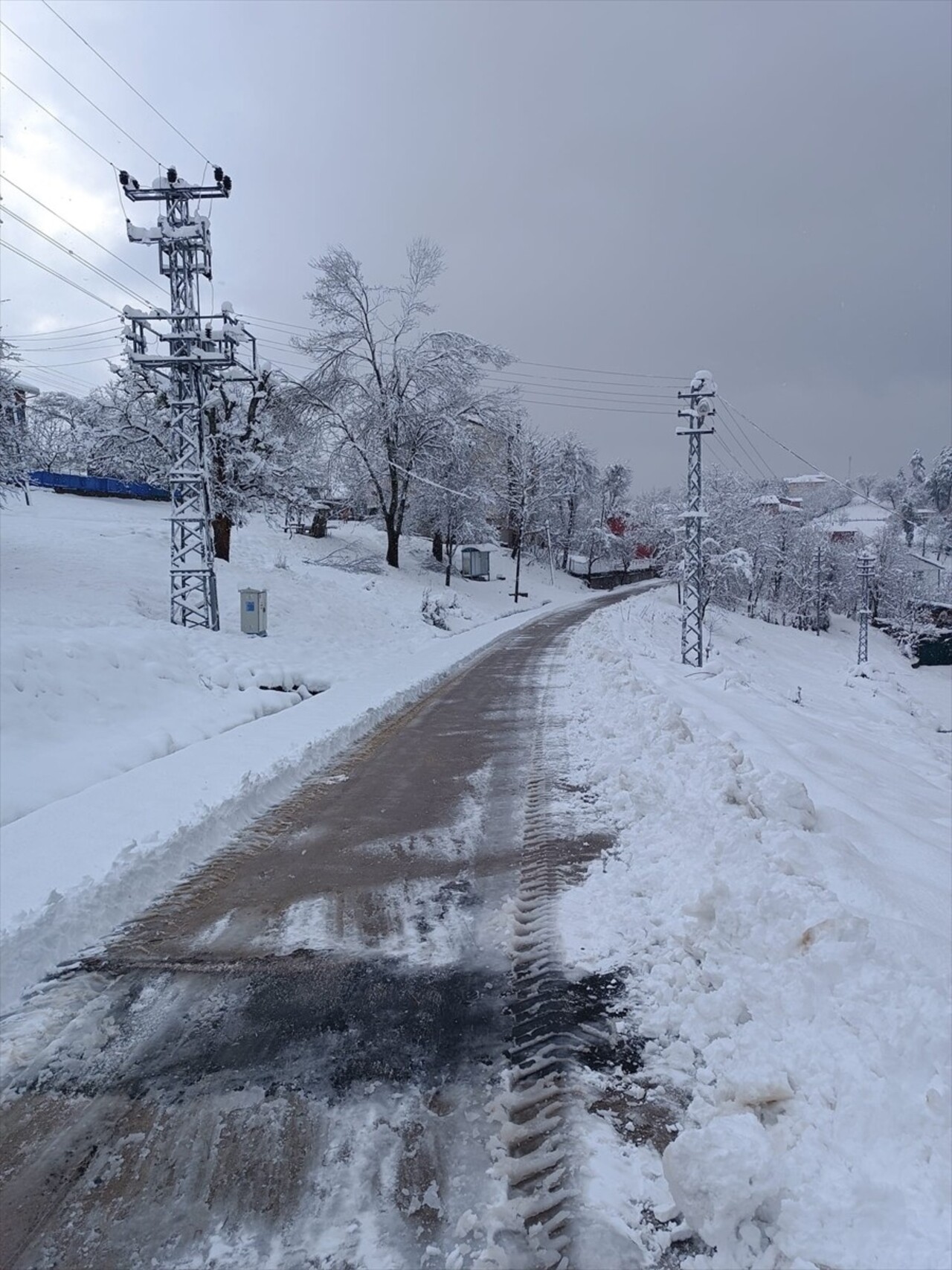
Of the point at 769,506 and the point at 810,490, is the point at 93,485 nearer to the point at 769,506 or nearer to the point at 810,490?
the point at 769,506

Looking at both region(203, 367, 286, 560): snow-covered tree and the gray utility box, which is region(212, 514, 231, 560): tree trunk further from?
the gray utility box

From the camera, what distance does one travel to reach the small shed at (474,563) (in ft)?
154

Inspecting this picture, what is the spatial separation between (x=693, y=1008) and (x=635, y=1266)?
1274 mm

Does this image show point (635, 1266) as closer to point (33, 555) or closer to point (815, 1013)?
point (815, 1013)

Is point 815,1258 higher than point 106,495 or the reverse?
the reverse

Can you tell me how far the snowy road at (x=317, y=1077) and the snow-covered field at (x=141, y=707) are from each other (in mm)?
504

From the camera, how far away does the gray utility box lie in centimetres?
1647

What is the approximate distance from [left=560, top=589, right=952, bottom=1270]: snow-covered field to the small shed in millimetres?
39345

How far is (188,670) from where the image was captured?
40.1 feet

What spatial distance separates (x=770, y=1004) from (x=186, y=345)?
15801 mm

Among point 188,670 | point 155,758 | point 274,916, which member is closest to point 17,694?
point 155,758

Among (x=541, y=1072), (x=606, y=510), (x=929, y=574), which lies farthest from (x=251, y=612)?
(x=929, y=574)

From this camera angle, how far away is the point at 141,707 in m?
10.3

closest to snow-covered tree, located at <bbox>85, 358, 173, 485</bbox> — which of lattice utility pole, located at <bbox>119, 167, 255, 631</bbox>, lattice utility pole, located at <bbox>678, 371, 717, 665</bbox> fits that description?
lattice utility pole, located at <bbox>119, 167, 255, 631</bbox>
